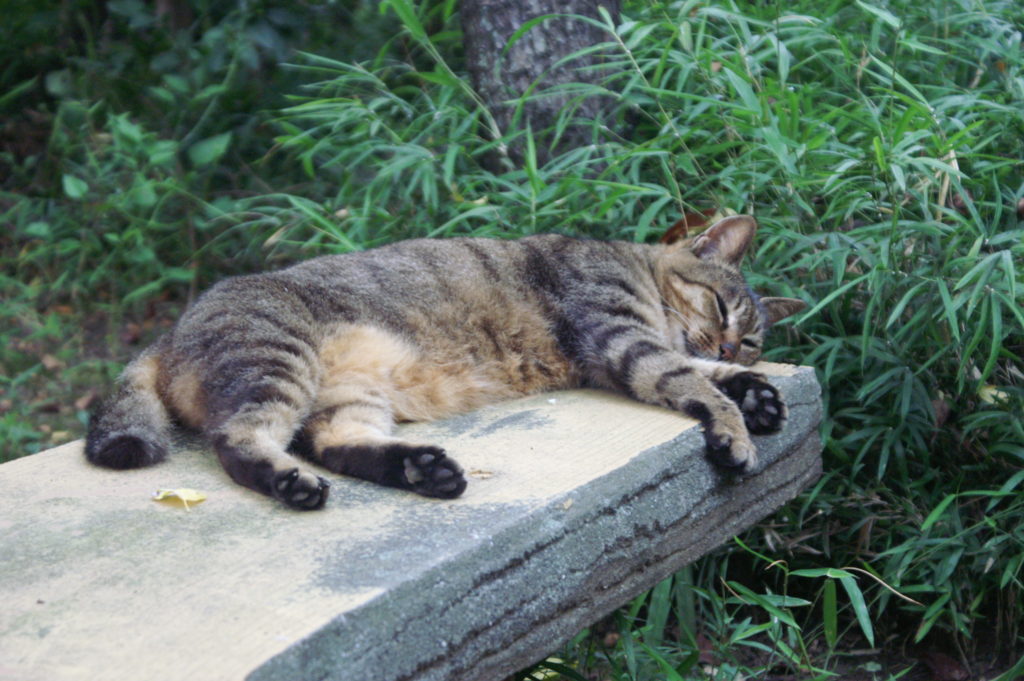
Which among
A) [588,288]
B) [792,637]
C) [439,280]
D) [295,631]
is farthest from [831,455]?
[295,631]

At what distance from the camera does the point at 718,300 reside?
3695 mm

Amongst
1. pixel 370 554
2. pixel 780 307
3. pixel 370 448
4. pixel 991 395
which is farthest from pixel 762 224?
pixel 370 554

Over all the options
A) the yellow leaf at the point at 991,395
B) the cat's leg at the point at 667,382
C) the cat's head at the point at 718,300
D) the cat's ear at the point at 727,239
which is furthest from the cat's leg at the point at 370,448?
the yellow leaf at the point at 991,395

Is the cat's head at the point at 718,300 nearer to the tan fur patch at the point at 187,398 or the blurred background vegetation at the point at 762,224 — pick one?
the blurred background vegetation at the point at 762,224

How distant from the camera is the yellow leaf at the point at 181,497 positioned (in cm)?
249

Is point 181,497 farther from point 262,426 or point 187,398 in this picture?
point 187,398

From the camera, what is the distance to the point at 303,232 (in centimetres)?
489

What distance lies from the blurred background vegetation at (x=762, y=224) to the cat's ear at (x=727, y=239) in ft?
0.47

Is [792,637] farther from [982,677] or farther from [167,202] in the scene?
[167,202]

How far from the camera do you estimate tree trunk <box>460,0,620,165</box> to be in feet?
14.9

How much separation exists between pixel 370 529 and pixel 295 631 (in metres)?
0.45

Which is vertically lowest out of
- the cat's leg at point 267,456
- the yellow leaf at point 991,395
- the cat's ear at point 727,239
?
the yellow leaf at point 991,395

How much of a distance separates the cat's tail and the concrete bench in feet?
0.19

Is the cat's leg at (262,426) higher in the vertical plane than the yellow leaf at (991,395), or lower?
higher
